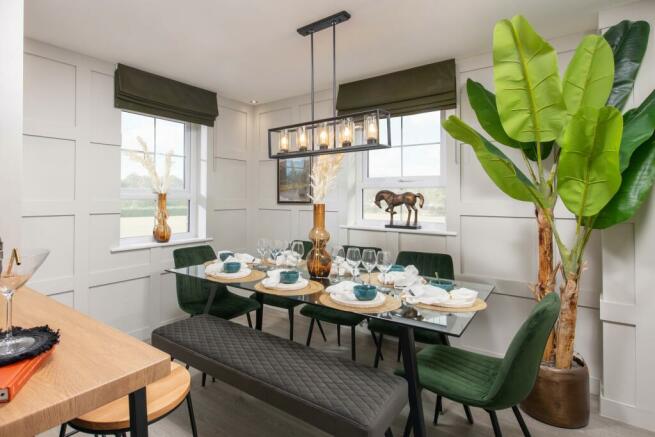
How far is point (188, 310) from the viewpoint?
2.81 meters

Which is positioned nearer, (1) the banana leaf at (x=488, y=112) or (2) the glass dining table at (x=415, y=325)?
(2) the glass dining table at (x=415, y=325)

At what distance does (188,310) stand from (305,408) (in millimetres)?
1700

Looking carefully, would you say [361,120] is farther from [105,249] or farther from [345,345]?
[105,249]

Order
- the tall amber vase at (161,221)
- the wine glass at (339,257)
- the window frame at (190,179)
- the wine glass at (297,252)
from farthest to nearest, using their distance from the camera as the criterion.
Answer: the window frame at (190,179)
the tall amber vase at (161,221)
the wine glass at (297,252)
the wine glass at (339,257)

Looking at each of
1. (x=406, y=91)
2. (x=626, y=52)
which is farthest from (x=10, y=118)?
(x=626, y=52)

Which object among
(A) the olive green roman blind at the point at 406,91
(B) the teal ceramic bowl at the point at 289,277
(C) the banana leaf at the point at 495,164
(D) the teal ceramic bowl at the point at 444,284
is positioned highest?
(A) the olive green roman blind at the point at 406,91

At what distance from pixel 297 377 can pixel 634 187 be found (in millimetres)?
2078

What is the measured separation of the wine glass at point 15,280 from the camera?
83 centimetres

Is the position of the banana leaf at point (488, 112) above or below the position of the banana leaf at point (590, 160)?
above

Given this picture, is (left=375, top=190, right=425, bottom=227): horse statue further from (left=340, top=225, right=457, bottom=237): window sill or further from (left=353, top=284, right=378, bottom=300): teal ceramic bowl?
(left=353, top=284, right=378, bottom=300): teal ceramic bowl

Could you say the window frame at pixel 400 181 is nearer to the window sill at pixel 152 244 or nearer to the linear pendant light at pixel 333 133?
the linear pendant light at pixel 333 133

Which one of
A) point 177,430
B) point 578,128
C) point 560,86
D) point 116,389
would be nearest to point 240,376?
point 177,430

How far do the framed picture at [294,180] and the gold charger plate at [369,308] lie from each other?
2129 millimetres

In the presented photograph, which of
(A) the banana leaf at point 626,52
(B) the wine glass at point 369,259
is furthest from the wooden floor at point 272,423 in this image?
(A) the banana leaf at point 626,52
